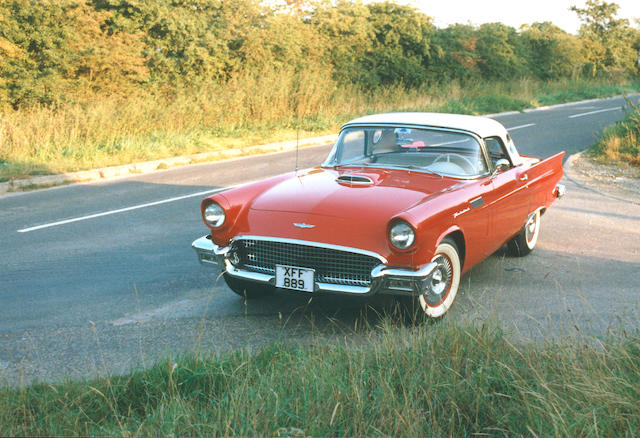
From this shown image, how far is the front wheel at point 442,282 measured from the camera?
489 centimetres

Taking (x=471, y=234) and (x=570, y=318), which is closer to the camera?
(x=570, y=318)

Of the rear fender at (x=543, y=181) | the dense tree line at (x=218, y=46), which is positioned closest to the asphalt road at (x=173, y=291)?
the rear fender at (x=543, y=181)

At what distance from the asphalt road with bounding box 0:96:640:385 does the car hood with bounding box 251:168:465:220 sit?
769 mm

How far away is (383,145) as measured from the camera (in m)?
6.33

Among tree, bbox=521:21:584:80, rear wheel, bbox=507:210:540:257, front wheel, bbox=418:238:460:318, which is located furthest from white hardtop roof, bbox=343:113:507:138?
tree, bbox=521:21:584:80

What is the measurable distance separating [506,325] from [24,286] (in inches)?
168

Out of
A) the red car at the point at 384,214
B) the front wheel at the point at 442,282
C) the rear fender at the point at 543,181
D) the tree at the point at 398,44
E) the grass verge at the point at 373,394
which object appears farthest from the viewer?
the tree at the point at 398,44

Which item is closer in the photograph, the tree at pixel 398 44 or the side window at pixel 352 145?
the side window at pixel 352 145

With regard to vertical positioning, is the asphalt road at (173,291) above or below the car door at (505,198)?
below

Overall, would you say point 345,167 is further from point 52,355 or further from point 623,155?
point 623,155

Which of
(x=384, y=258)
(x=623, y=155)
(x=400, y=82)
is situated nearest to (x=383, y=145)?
(x=384, y=258)

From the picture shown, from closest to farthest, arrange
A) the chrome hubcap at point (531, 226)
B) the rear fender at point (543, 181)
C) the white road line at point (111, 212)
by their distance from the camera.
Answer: the rear fender at point (543, 181)
the chrome hubcap at point (531, 226)
the white road line at point (111, 212)

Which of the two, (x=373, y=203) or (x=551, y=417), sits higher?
(x=373, y=203)

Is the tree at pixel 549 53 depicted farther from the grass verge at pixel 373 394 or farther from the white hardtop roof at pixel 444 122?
the grass verge at pixel 373 394
